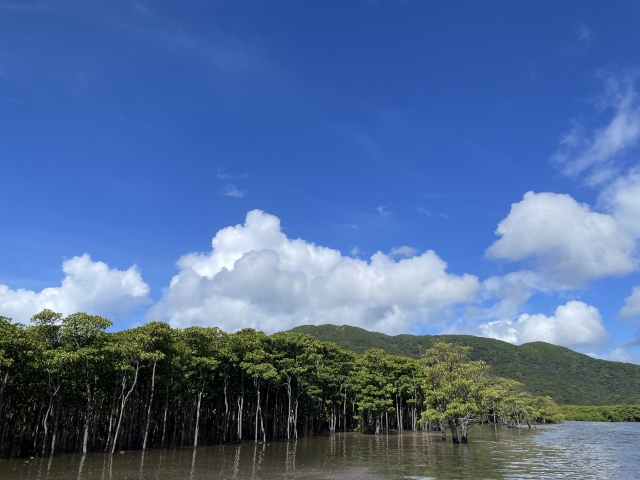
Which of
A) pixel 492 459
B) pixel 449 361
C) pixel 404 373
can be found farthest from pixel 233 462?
pixel 404 373

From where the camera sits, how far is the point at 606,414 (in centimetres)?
15050

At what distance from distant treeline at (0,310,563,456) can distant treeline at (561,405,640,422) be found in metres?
99.2

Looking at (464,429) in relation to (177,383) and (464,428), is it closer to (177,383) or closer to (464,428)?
(464,428)

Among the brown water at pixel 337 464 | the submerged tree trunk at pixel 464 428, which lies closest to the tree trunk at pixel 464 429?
the submerged tree trunk at pixel 464 428

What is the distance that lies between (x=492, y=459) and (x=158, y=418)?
137 ft

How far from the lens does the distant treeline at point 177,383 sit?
3759 cm

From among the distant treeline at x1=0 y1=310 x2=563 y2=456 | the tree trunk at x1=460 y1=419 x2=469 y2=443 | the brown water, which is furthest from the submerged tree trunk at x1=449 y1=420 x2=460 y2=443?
the brown water

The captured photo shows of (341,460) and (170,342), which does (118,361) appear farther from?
(341,460)

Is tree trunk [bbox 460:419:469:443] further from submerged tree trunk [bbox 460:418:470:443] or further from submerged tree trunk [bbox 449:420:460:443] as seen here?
submerged tree trunk [bbox 449:420:460:443]

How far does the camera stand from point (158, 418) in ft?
187

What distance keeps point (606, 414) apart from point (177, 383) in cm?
16208

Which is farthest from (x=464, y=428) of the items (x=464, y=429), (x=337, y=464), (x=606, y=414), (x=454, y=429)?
(x=606, y=414)

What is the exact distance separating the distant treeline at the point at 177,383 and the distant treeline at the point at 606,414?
99.2 meters

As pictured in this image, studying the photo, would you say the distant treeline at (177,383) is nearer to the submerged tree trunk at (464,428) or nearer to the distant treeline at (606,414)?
the submerged tree trunk at (464,428)
